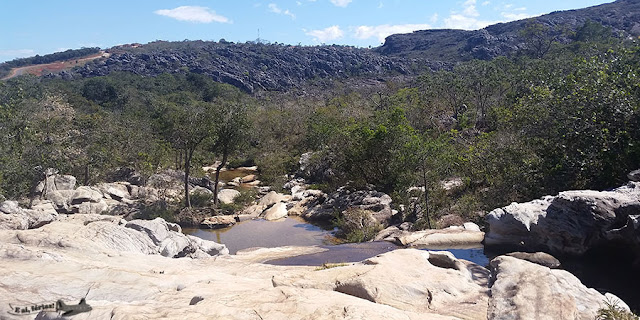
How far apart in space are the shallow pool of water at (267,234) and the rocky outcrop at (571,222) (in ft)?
30.0

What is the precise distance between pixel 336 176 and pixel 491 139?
35.7 feet

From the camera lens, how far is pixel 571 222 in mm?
14156

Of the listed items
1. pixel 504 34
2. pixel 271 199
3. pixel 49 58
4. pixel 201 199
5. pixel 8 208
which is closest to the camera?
pixel 8 208

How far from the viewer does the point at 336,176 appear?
99.3 ft

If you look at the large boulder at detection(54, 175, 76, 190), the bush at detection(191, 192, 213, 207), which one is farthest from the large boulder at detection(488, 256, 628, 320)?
the large boulder at detection(54, 175, 76, 190)

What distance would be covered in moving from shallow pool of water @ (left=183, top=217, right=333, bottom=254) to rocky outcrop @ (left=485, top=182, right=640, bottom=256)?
30.0ft

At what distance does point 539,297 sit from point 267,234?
1659cm

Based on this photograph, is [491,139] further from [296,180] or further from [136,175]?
[136,175]

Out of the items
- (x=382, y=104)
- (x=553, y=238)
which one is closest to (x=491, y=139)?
(x=553, y=238)

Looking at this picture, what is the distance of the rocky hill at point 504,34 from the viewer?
4749 inches

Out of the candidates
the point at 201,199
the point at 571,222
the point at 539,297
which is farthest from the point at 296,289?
the point at 201,199

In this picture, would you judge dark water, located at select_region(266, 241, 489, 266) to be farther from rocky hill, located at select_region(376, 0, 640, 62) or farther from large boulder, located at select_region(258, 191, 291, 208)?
rocky hill, located at select_region(376, 0, 640, 62)

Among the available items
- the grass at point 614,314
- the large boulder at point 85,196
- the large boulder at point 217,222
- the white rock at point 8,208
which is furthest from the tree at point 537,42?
the white rock at point 8,208

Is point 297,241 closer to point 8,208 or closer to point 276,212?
point 276,212
